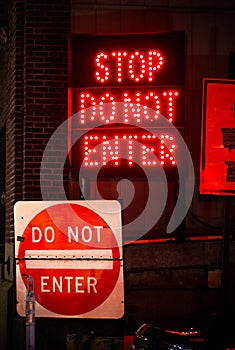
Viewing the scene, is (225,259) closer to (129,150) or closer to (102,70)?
(129,150)

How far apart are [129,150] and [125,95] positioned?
65cm

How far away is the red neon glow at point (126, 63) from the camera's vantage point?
808cm

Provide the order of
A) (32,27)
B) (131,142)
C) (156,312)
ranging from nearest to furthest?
(131,142), (156,312), (32,27)

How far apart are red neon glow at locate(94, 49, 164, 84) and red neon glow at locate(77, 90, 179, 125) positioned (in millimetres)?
240

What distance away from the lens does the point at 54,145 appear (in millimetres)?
9039

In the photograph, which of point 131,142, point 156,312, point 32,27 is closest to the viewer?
point 131,142

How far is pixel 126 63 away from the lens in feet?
26.6

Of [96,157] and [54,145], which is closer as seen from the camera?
[96,157]

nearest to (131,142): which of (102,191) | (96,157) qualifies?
(96,157)

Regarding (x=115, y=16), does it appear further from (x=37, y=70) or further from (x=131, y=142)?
(x=131, y=142)

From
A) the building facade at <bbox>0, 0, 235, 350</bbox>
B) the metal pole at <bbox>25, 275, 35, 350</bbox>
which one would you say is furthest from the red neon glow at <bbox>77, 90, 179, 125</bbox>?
the metal pole at <bbox>25, 275, 35, 350</bbox>

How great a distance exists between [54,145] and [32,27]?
1611 millimetres

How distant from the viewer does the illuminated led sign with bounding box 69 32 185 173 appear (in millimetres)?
7891

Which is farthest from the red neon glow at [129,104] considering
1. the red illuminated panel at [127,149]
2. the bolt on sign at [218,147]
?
the bolt on sign at [218,147]
